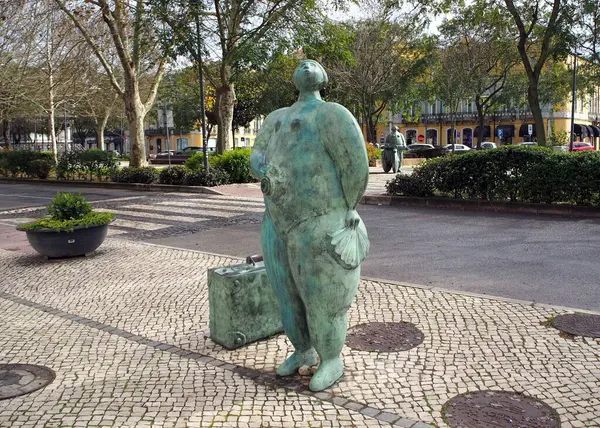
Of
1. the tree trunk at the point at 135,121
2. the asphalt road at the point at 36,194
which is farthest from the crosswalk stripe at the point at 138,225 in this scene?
the tree trunk at the point at 135,121

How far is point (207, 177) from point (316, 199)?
16.8 metres

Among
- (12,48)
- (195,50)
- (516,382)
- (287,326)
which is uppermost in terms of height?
(12,48)

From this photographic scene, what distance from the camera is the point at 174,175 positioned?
2100 cm

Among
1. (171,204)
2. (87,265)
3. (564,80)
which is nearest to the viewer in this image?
(87,265)

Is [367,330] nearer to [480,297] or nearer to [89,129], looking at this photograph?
[480,297]

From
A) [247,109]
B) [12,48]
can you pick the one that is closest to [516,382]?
[12,48]

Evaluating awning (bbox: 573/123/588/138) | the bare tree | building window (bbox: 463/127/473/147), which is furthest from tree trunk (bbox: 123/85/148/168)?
awning (bbox: 573/123/588/138)

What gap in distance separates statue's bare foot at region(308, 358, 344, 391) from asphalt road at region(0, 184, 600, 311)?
2.82 m

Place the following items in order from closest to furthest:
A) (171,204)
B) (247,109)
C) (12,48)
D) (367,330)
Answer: (367,330)
(171,204)
(12,48)
(247,109)

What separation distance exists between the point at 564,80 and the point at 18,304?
3203 cm

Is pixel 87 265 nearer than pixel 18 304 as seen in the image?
No

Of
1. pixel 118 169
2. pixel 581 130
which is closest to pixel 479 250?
Result: pixel 118 169

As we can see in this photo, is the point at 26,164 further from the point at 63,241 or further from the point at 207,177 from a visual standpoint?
the point at 63,241

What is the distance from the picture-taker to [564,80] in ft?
105
